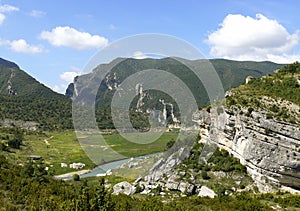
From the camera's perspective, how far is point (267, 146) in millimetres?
37938

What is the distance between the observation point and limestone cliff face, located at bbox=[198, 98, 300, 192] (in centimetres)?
3594

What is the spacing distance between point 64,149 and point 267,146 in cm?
5834

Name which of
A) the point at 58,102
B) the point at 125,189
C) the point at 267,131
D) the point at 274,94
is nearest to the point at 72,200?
the point at 125,189

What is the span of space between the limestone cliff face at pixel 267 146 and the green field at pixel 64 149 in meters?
31.8

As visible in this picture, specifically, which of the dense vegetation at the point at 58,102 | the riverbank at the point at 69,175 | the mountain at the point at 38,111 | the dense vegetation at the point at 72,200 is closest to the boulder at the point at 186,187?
the dense vegetation at the point at 72,200

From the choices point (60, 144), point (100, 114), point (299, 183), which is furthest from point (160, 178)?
point (100, 114)

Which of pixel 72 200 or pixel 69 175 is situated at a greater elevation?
pixel 72 200

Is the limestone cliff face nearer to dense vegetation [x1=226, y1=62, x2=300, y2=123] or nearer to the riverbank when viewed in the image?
dense vegetation [x1=226, y1=62, x2=300, y2=123]

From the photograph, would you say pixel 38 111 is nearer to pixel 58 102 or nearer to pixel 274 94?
pixel 58 102

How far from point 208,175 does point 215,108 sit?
11.1 m

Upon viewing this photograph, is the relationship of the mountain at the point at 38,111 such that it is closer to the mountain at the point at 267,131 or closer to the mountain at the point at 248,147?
the mountain at the point at 248,147

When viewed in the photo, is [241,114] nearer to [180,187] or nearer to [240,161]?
[240,161]

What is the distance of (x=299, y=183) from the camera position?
35344 mm

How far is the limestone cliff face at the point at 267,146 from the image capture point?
35.9 m
